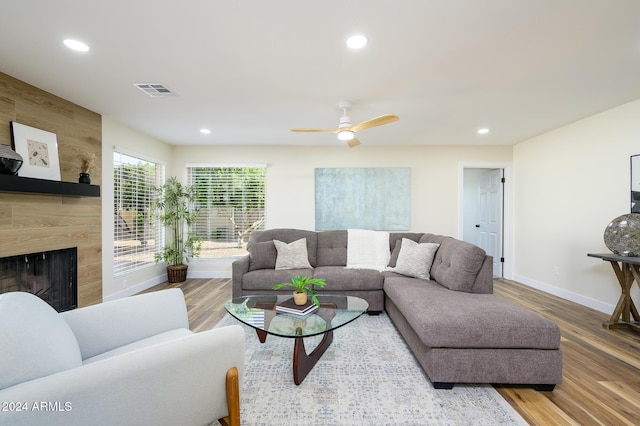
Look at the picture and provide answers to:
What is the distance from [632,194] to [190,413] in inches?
182

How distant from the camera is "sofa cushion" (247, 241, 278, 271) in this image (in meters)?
3.78

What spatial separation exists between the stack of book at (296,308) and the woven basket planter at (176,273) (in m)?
3.21

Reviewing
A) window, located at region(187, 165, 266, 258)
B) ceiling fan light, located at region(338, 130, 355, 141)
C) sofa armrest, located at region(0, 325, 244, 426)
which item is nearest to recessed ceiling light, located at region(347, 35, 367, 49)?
ceiling fan light, located at region(338, 130, 355, 141)

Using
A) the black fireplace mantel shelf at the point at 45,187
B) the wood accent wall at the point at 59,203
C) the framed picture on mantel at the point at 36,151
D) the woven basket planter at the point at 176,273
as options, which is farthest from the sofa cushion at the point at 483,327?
the woven basket planter at the point at 176,273

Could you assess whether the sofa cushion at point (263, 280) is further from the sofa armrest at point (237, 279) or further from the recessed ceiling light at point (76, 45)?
the recessed ceiling light at point (76, 45)

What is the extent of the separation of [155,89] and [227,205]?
2.72 meters

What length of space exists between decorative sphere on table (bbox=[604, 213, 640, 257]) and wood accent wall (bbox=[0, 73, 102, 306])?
231 inches

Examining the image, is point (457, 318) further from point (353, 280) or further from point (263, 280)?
point (263, 280)

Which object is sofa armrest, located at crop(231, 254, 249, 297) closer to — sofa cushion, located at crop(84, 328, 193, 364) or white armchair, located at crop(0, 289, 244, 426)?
sofa cushion, located at crop(84, 328, 193, 364)

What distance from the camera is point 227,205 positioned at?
17.6ft

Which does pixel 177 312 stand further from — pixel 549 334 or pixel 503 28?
pixel 503 28

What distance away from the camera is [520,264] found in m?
5.00

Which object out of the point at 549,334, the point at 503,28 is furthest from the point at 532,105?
the point at 549,334

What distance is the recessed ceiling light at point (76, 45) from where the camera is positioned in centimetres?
208
